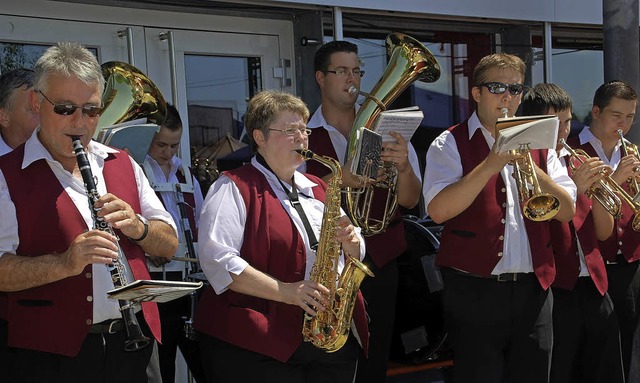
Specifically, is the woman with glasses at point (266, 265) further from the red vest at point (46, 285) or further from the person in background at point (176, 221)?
the person in background at point (176, 221)

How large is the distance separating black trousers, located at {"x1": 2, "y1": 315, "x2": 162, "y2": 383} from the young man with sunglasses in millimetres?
1561

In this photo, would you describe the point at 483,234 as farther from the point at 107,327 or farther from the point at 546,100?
the point at 107,327

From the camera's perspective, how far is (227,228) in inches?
134

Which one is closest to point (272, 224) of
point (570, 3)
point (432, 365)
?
point (432, 365)

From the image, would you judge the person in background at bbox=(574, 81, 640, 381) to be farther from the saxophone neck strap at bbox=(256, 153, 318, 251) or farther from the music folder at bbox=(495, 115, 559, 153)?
the saxophone neck strap at bbox=(256, 153, 318, 251)

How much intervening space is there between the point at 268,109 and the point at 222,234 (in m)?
0.58

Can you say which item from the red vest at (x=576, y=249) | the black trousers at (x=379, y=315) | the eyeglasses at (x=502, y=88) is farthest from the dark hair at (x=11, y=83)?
the red vest at (x=576, y=249)

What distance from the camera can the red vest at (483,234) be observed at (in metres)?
3.99

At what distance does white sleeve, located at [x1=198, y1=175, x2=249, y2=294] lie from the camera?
11.0ft

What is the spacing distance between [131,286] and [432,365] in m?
2.68

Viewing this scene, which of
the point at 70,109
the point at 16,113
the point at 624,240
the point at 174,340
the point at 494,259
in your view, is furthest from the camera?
the point at 624,240

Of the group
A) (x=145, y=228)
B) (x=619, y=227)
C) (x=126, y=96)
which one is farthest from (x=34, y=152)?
(x=619, y=227)

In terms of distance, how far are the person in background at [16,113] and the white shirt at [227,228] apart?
941mm

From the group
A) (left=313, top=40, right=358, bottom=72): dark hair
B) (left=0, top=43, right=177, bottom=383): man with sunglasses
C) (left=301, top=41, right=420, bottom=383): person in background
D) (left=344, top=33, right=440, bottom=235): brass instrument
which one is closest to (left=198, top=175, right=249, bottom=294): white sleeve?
(left=0, top=43, right=177, bottom=383): man with sunglasses
